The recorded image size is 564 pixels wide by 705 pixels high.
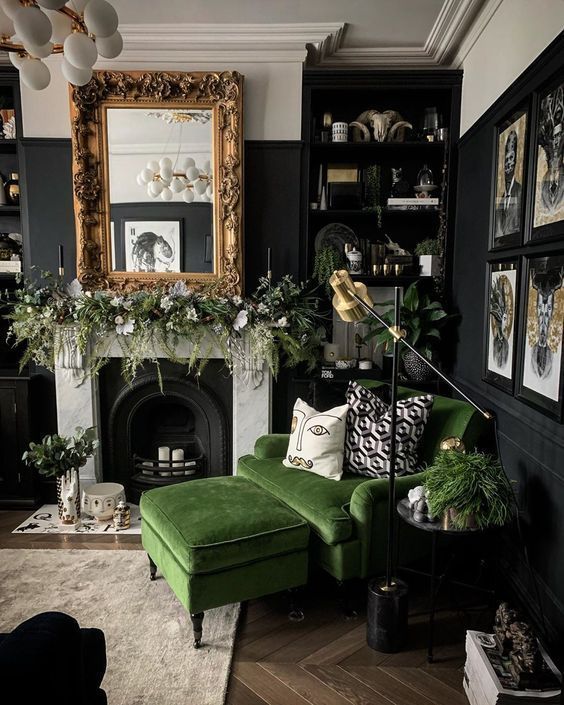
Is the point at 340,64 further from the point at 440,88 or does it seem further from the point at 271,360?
the point at 271,360

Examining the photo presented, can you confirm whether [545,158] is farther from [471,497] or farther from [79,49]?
[79,49]

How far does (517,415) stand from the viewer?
2.54 meters

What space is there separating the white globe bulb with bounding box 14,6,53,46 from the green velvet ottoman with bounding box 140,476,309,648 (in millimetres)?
1840

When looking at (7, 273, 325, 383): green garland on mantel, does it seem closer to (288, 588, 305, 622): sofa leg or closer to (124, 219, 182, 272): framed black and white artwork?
(124, 219, 182, 272): framed black and white artwork

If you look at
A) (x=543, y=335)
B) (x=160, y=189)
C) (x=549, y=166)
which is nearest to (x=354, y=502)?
(x=543, y=335)

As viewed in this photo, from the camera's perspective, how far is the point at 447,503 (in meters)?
2.20

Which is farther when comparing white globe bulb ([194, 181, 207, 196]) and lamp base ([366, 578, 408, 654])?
white globe bulb ([194, 181, 207, 196])

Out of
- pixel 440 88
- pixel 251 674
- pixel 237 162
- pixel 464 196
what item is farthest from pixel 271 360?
pixel 440 88

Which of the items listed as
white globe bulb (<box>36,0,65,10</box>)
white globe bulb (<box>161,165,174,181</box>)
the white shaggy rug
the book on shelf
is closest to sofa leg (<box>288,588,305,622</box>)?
the white shaggy rug

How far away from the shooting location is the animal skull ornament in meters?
3.71

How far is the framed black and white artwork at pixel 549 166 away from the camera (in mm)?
2145

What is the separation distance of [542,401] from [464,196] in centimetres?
168

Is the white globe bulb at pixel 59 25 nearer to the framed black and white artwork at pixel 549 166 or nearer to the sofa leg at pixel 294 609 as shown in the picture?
the framed black and white artwork at pixel 549 166

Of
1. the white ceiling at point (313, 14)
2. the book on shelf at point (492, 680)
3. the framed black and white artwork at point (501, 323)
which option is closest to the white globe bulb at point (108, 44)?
the white ceiling at point (313, 14)
